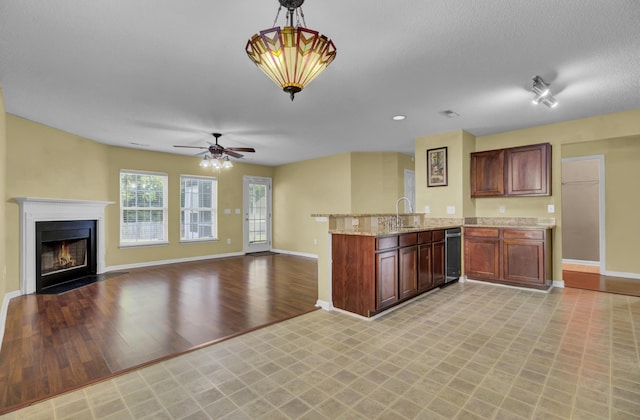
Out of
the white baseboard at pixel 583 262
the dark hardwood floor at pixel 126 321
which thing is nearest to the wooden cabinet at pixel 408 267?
the dark hardwood floor at pixel 126 321

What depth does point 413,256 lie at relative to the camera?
3721 millimetres

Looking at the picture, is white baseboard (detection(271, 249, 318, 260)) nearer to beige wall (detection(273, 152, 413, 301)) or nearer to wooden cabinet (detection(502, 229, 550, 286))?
beige wall (detection(273, 152, 413, 301))

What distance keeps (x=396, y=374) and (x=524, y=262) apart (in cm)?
316

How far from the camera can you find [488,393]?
1.93m

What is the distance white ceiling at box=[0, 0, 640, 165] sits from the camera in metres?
1.99

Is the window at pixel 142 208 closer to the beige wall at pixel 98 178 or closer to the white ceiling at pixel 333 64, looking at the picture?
the beige wall at pixel 98 178

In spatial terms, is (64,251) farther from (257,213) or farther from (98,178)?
(257,213)

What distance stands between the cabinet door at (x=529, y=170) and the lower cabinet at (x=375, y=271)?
1.99 m

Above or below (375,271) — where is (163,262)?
below

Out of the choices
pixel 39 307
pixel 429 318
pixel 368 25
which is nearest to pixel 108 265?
pixel 39 307

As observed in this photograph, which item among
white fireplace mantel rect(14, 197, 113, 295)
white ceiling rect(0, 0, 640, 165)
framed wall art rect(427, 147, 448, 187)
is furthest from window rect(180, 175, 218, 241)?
framed wall art rect(427, 147, 448, 187)

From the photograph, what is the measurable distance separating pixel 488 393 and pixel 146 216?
669 centimetres

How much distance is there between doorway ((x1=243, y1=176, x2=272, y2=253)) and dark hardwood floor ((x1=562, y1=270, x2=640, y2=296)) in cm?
660

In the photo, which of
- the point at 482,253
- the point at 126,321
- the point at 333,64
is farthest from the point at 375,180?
the point at 126,321
